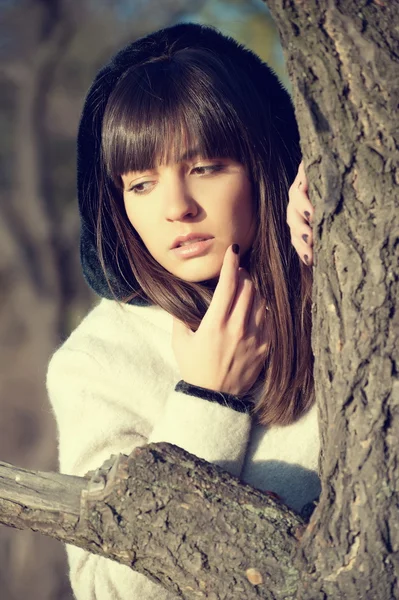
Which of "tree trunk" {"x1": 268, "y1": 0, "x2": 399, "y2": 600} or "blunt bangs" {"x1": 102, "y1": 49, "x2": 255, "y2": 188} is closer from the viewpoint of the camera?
"tree trunk" {"x1": 268, "y1": 0, "x2": 399, "y2": 600}

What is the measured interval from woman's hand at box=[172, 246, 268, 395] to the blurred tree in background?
4.51 meters

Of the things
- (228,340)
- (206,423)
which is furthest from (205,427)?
(228,340)

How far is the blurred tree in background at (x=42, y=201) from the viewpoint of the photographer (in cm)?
661

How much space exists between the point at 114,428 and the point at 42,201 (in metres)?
4.96

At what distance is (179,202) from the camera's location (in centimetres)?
181

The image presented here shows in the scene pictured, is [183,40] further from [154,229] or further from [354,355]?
[354,355]

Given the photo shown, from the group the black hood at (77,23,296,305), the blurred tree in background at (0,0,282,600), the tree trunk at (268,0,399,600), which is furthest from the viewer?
the blurred tree in background at (0,0,282,600)

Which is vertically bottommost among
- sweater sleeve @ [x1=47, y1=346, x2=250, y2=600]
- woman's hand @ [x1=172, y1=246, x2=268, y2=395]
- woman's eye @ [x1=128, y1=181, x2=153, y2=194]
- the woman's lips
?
sweater sleeve @ [x1=47, y1=346, x2=250, y2=600]

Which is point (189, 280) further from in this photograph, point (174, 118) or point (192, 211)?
point (174, 118)

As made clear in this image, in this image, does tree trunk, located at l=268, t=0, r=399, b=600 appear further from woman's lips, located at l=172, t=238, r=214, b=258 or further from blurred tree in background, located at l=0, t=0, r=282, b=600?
blurred tree in background, located at l=0, t=0, r=282, b=600

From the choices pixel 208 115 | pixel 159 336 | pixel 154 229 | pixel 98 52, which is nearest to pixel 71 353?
pixel 159 336

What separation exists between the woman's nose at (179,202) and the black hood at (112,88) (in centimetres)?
32

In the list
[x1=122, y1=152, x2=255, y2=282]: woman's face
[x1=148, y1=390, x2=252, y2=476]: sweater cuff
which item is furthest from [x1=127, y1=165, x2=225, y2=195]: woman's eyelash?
[x1=148, y1=390, x2=252, y2=476]: sweater cuff

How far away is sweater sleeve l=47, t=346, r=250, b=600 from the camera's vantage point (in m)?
1.85
